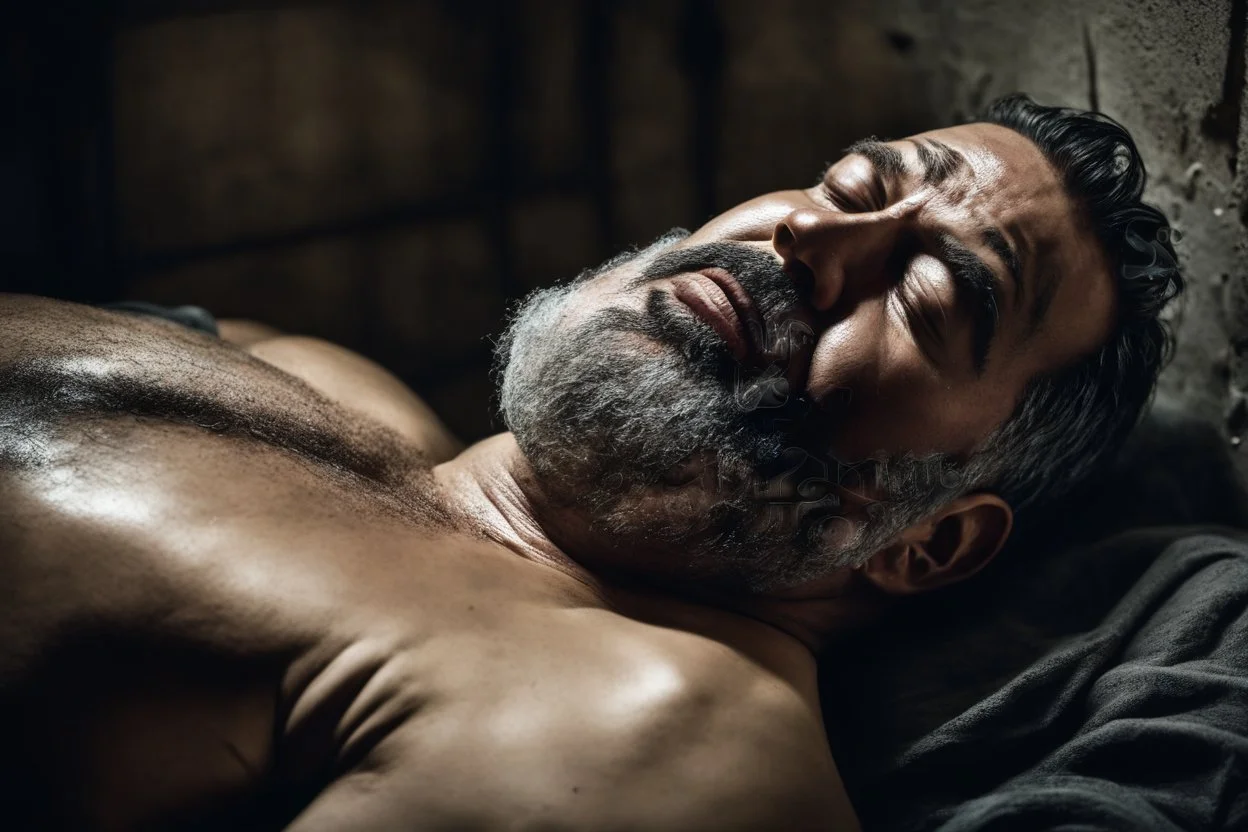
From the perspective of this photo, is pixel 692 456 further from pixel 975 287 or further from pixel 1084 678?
pixel 1084 678

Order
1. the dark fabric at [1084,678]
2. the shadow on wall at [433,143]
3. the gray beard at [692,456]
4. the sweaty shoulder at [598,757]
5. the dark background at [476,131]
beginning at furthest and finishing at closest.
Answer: the shadow on wall at [433,143] → the dark background at [476,131] → the gray beard at [692,456] → the dark fabric at [1084,678] → the sweaty shoulder at [598,757]

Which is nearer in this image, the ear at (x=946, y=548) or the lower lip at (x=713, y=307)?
the lower lip at (x=713, y=307)

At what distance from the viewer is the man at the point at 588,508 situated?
1.05 metres

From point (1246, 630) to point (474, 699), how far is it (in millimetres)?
951

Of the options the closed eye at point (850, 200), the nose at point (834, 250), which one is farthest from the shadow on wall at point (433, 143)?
the nose at point (834, 250)

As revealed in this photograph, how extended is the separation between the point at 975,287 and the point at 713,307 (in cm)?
31

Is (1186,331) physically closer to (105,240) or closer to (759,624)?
(759,624)

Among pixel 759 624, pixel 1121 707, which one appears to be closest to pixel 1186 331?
pixel 1121 707

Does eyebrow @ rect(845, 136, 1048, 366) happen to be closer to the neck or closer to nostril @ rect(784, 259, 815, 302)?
nostril @ rect(784, 259, 815, 302)

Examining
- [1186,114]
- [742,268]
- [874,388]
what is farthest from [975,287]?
[1186,114]

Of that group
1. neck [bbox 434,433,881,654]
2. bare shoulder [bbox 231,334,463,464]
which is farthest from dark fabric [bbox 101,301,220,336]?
neck [bbox 434,433,881,654]

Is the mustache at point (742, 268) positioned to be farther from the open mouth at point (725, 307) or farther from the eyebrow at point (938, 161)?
the eyebrow at point (938, 161)

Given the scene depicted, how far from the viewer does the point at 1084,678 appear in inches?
54.0

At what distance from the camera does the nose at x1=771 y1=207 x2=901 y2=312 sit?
1343mm
